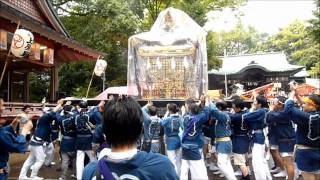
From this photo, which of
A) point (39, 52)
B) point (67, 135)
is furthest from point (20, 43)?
point (67, 135)

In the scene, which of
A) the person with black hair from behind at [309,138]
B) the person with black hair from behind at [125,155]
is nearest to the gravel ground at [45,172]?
the person with black hair from behind at [309,138]

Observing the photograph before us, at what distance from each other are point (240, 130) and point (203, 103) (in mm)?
978

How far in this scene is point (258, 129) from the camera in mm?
7246

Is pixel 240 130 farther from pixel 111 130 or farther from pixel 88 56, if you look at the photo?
pixel 88 56

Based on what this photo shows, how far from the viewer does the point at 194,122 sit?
6859mm

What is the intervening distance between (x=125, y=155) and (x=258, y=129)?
5.63m

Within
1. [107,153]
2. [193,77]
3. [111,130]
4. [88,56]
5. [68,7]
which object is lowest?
[107,153]

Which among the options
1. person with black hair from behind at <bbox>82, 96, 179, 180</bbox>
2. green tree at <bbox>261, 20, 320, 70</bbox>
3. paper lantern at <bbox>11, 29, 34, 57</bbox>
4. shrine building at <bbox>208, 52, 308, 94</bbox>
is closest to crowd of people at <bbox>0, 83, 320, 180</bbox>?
person with black hair from behind at <bbox>82, 96, 179, 180</bbox>

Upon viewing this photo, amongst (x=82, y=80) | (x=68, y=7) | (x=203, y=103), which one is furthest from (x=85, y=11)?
(x=203, y=103)

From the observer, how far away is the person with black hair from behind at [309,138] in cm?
517

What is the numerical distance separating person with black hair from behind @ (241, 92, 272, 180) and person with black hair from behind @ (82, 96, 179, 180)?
5.13 m

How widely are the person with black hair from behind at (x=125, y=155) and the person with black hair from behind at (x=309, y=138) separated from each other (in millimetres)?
3704

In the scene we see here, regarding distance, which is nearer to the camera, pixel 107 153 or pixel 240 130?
pixel 107 153

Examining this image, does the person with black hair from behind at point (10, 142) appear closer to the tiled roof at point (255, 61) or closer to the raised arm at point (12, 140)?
the raised arm at point (12, 140)
